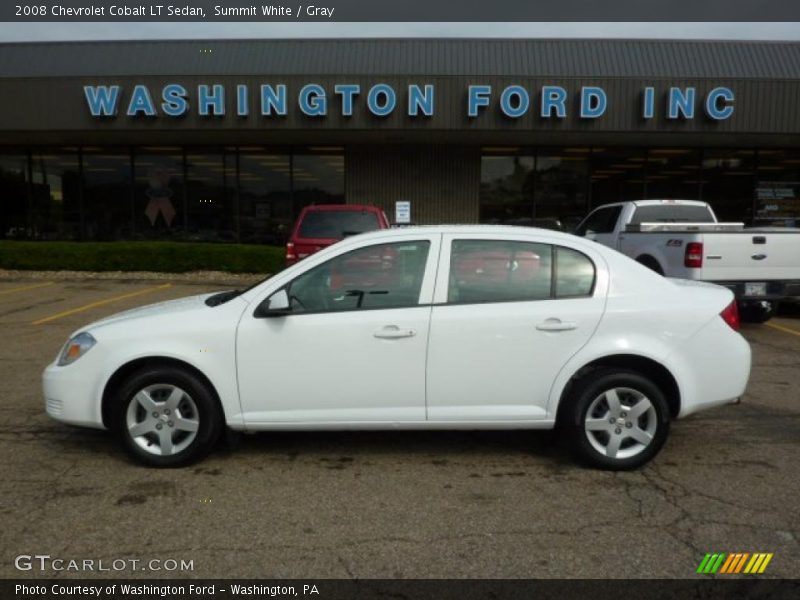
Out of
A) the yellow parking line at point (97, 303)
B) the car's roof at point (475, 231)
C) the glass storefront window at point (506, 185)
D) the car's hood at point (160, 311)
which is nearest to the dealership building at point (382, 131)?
the glass storefront window at point (506, 185)

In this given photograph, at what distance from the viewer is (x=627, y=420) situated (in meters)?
4.17

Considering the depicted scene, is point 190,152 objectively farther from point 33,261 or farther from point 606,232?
point 606,232

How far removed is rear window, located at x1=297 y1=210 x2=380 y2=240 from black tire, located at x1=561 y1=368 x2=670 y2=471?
6365 millimetres

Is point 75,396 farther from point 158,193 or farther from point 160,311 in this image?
point 158,193

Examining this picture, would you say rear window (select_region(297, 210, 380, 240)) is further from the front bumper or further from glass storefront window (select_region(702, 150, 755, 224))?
glass storefront window (select_region(702, 150, 755, 224))

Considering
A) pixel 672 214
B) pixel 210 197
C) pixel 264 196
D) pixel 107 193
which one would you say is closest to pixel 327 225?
pixel 672 214

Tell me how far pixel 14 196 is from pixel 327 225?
14330 mm

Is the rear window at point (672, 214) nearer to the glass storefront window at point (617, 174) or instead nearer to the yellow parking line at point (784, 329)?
the yellow parking line at point (784, 329)

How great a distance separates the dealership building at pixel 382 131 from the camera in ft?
49.8

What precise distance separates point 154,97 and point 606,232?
10.8 metres

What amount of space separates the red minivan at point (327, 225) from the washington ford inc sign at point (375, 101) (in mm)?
5690

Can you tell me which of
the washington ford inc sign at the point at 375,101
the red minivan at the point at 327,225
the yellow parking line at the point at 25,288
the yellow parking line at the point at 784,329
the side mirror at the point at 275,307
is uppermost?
the washington ford inc sign at the point at 375,101

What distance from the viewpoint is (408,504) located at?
3744mm
